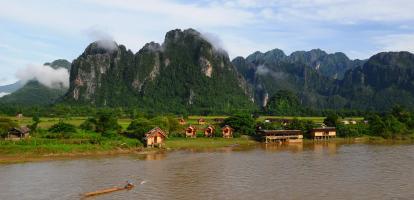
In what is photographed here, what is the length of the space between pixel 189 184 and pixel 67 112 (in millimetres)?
56928

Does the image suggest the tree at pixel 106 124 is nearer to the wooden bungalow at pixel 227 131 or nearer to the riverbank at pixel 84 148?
the riverbank at pixel 84 148

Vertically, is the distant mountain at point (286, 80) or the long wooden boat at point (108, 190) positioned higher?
the distant mountain at point (286, 80)

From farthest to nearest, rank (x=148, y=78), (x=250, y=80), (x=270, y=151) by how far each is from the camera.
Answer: (x=250, y=80) → (x=148, y=78) → (x=270, y=151)

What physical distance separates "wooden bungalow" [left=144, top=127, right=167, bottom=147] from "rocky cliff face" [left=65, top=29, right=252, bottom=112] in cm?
6808

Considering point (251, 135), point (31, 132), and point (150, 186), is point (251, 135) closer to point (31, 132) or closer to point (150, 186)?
point (31, 132)

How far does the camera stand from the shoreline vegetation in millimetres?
37062

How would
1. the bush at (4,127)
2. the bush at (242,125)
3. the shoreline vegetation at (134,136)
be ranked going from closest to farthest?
the shoreline vegetation at (134,136)
the bush at (4,127)
the bush at (242,125)

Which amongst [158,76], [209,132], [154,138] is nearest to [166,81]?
[158,76]

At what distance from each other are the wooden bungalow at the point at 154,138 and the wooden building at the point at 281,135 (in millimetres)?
13530

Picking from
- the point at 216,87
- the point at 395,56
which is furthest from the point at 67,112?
the point at 395,56

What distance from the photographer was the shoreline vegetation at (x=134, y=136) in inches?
1459

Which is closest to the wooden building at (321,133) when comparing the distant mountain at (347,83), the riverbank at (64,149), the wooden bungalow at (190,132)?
the wooden bungalow at (190,132)

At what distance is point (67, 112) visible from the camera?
78.6 m

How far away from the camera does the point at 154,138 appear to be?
140 feet
